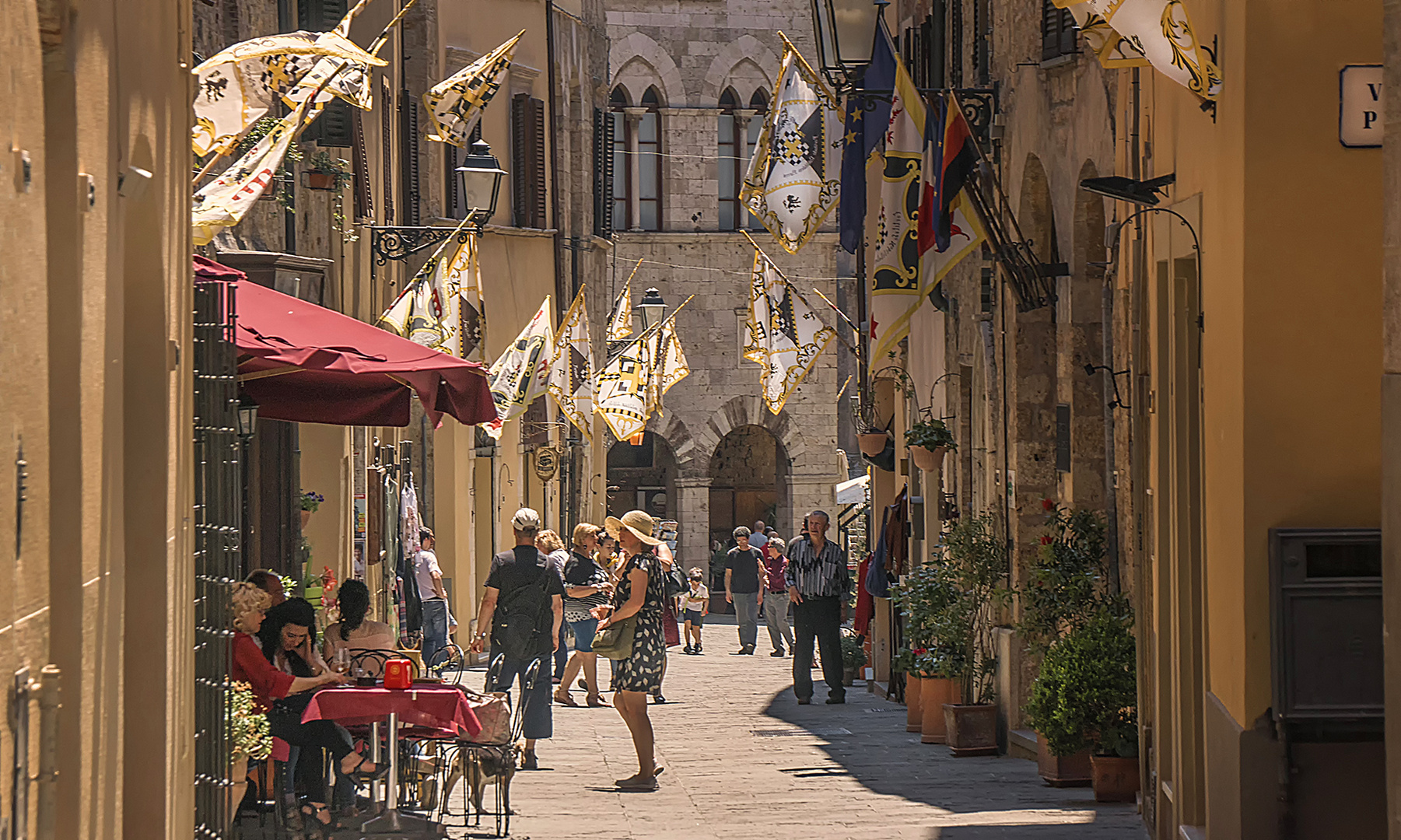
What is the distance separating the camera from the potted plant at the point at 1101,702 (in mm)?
9711

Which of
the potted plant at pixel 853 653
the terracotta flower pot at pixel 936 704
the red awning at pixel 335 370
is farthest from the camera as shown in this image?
the potted plant at pixel 853 653

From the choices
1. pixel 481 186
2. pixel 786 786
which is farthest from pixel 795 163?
pixel 786 786

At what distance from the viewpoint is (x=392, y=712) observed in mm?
8727

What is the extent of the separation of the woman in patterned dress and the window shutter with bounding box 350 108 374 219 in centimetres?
569

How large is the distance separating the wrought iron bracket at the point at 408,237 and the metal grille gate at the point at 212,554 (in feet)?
30.2

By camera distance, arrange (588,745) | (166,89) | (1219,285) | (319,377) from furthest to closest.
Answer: (588,745), (319,377), (1219,285), (166,89)

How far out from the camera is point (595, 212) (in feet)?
98.1

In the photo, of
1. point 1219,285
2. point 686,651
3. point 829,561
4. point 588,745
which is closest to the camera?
point 1219,285

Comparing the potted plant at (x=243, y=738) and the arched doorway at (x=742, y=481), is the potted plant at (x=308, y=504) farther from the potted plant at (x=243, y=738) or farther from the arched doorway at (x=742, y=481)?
the arched doorway at (x=742, y=481)

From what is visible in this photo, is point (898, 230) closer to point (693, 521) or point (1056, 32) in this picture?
point (1056, 32)

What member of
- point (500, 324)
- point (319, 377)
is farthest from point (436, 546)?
point (319, 377)

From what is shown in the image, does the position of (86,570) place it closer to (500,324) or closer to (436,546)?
(436,546)

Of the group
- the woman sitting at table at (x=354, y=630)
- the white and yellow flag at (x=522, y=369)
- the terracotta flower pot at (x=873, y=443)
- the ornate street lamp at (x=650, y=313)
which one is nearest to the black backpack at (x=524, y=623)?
A: the woman sitting at table at (x=354, y=630)

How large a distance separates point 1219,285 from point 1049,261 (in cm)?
661
